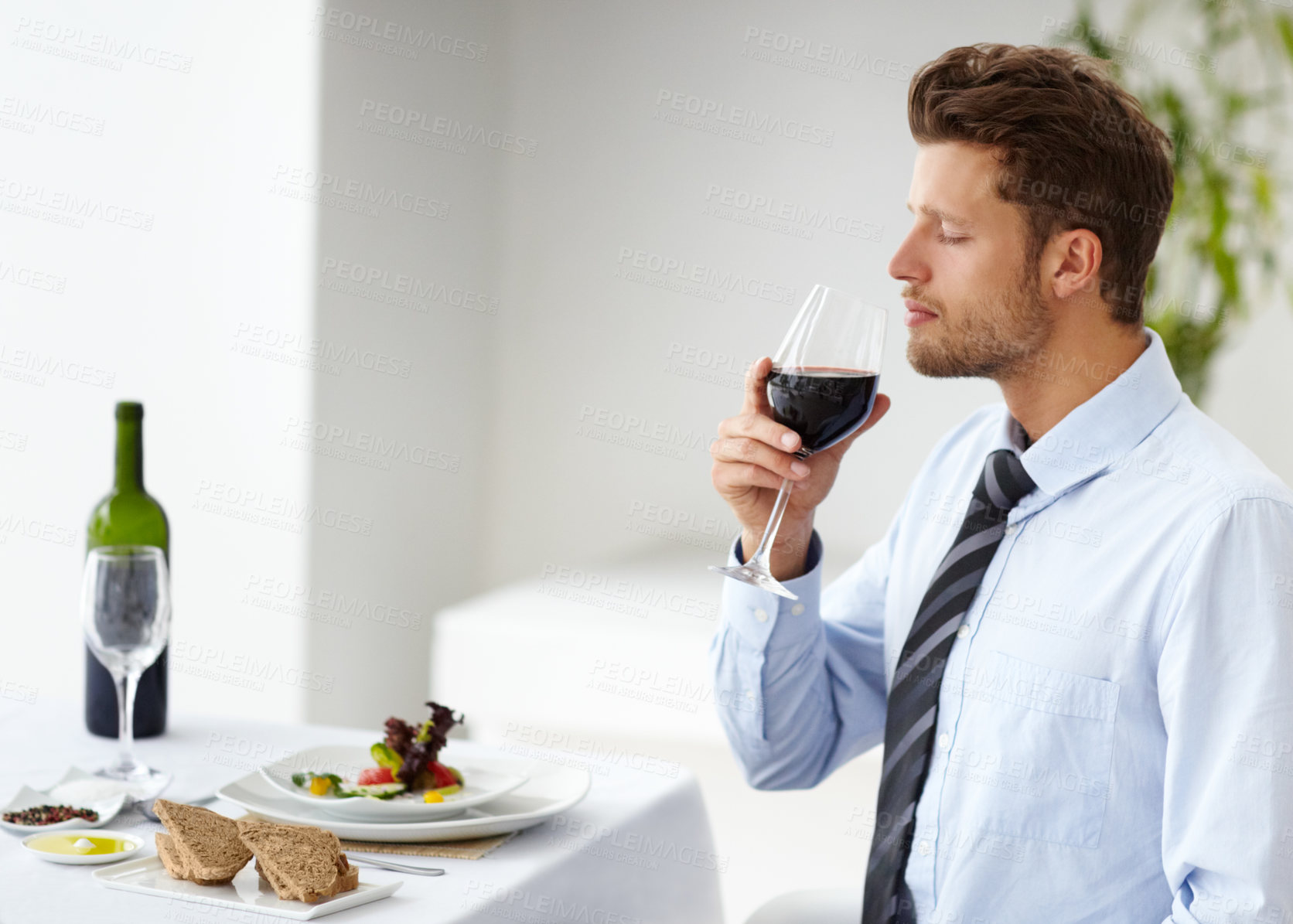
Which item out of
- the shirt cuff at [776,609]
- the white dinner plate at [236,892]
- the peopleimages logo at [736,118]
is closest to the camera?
the white dinner plate at [236,892]

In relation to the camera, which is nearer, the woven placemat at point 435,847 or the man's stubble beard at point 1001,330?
the woven placemat at point 435,847

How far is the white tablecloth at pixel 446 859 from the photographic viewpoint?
3.17 feet

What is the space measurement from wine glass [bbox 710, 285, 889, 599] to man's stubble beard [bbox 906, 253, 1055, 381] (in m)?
0.18

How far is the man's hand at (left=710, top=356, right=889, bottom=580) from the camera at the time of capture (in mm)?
1146

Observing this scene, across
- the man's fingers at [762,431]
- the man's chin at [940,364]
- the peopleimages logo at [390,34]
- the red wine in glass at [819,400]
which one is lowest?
the man's fingers at [762,431]

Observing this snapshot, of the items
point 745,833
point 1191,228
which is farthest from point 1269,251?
point 745,833

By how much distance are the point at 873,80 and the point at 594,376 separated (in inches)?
44.7

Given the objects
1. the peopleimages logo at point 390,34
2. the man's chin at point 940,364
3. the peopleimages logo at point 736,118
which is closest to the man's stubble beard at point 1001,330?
the man's chin at point 940,364

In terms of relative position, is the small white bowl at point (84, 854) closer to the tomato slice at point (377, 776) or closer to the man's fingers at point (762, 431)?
the tomato slice at point (377, 776)

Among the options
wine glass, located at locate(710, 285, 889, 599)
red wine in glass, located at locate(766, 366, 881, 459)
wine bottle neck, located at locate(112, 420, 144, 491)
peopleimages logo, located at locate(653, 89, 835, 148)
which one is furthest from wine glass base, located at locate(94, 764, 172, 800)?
peopleimages logo, located at locate(653, 89, 835, 148)

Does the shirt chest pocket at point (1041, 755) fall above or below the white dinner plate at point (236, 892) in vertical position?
above

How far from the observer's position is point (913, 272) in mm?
1262

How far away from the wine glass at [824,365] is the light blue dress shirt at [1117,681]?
0.83ft

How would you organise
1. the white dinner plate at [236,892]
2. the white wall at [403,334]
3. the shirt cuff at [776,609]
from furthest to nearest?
the white wall at [403,334], the shirt cuff at [776,609], the white dinner plate at [236,892]
